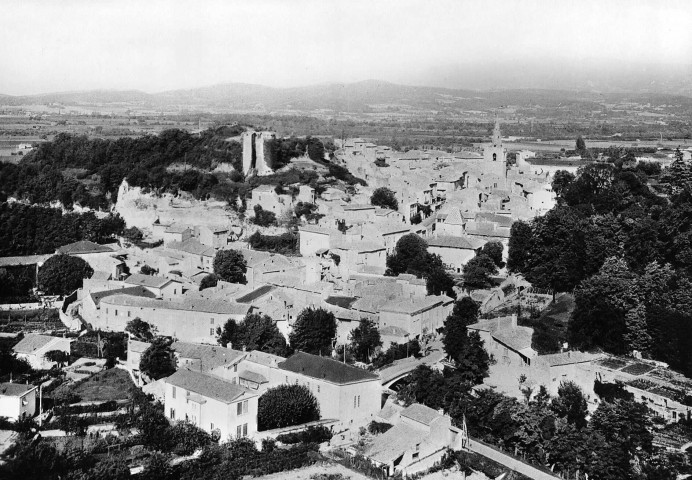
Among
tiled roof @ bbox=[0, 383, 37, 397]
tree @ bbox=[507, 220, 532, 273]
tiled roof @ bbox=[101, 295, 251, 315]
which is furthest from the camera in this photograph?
tree @ bbox=[507, 220, 532, 273]

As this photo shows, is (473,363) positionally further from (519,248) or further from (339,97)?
(339,97)

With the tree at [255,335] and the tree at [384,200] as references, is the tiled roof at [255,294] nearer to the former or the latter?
the tree at [255,335]

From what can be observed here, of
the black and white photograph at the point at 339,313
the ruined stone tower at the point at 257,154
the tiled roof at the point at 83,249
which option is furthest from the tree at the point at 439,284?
the ruined stone tower at the point at 257,154

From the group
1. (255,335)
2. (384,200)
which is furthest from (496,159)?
(255,335)

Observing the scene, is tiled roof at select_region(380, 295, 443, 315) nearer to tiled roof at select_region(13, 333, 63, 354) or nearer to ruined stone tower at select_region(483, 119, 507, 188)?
tiled roof at select_region(13, 333, 63, 354)

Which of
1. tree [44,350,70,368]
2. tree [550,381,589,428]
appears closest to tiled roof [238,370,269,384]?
tree [44,350,70,368]

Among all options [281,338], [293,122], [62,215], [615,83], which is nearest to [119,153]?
[62,215]

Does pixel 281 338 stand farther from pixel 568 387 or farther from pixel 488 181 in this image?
pixel 488 181
